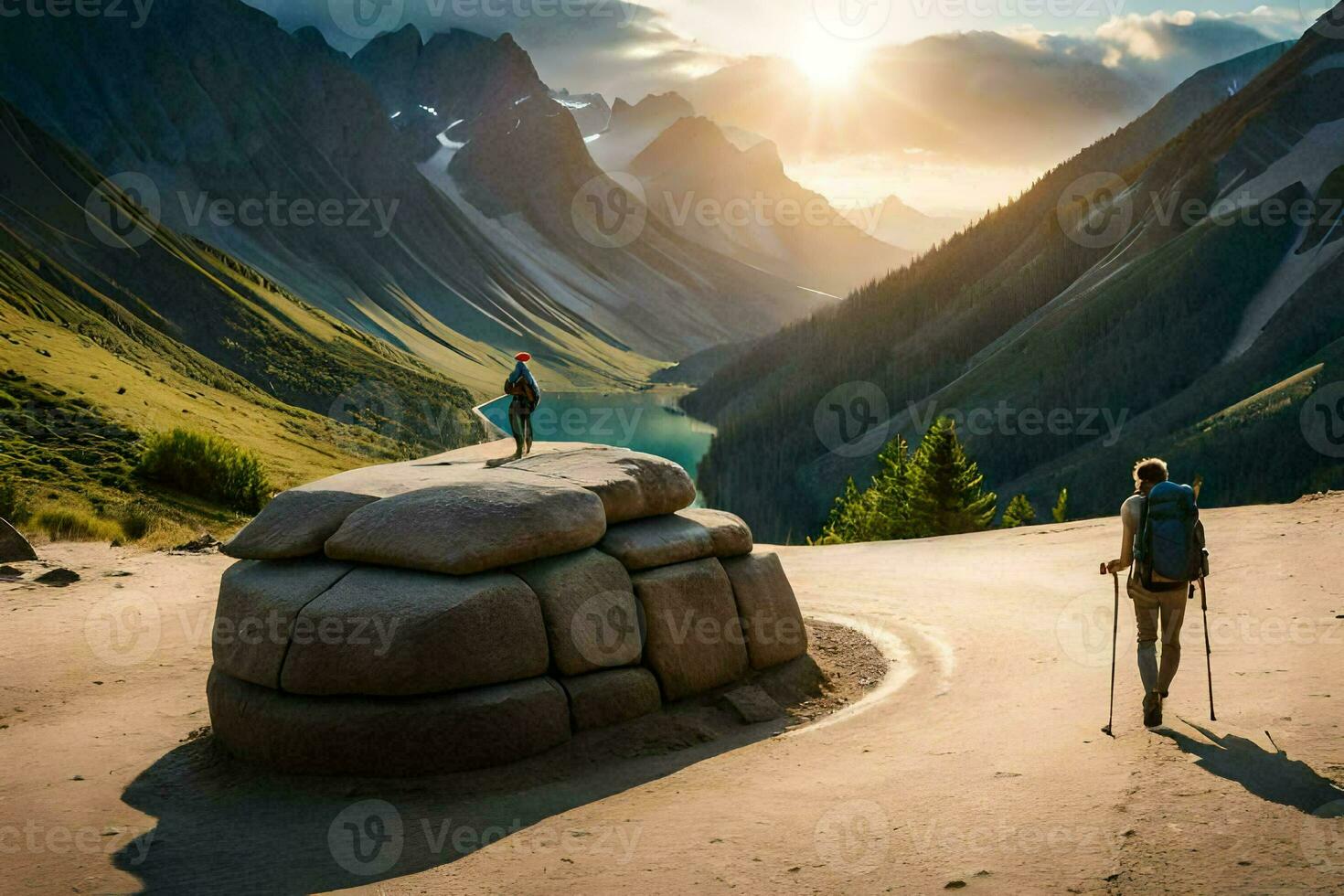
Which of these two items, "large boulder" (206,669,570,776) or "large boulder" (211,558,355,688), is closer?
"large boulder" (206,669,570,776)

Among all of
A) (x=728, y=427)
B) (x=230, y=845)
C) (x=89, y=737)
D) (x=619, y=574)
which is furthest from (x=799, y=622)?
(x=728, y=427)

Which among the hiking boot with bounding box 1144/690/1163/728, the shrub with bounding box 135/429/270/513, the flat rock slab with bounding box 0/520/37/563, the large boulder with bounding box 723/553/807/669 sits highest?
the shrub with bounding box 135/429/270/513

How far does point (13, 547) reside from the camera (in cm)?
2198

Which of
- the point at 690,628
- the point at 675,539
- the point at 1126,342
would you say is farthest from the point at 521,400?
the point at 1126,342

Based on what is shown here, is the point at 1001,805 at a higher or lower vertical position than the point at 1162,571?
lower

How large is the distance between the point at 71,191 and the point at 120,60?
386 feet

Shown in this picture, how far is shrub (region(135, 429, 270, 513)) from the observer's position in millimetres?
33844

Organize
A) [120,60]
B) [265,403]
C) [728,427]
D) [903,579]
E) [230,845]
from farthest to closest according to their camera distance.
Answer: [120,60] → [728,427] → [265,403] → [903,579] → [230,845]

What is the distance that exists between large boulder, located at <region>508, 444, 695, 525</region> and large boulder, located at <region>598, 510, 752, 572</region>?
0.74 feet

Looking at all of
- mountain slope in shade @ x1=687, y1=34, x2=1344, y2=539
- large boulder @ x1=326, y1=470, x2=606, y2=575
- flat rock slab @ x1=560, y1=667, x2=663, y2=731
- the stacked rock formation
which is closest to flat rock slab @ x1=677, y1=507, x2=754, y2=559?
the stacked rock formation

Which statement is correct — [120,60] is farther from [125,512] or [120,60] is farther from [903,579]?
[903,579]

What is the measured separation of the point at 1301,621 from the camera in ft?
51.0

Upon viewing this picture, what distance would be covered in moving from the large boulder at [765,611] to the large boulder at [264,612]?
5.76m

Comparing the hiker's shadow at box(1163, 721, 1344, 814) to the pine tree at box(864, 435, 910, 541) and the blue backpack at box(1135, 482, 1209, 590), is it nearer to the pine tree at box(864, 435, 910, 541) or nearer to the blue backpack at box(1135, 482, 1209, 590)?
the blue backpack at box(1135, 482, 1209, 590)
